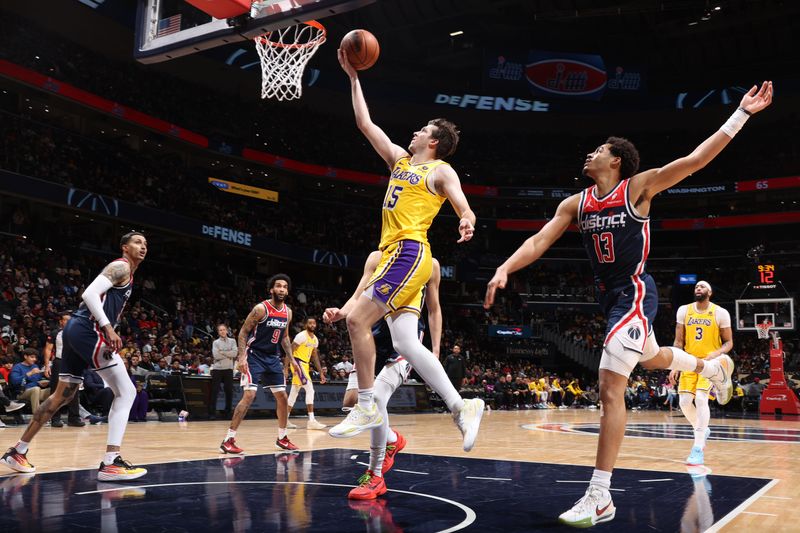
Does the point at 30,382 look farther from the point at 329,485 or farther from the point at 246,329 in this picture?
the point at 329,485

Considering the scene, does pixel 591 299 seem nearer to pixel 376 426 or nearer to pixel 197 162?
pixel 197 162

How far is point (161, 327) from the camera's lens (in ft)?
68.0

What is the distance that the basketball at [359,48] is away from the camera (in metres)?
5.12

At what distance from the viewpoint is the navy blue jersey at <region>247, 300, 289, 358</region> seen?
8.53m

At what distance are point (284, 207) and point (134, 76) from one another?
8.41 m

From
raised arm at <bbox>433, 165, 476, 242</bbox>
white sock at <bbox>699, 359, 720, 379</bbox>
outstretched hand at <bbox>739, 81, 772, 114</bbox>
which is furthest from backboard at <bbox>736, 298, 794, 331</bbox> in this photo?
raised arm at <bbox>433, 165, 476, 242</bbox>

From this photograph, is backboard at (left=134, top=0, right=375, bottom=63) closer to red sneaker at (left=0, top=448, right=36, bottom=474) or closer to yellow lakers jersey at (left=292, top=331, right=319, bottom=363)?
red sneaker at (left=0, top=448, right=36, bottom=474)

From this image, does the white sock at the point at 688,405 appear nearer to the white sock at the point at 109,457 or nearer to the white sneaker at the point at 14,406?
the white sock at the point at 109,457

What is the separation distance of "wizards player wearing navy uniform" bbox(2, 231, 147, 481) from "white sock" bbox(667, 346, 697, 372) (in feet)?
13.5

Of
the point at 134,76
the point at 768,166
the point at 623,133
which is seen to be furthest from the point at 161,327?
the point at 768,166

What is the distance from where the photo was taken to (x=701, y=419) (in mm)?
7105

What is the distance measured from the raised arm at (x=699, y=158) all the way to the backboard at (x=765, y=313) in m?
16.6

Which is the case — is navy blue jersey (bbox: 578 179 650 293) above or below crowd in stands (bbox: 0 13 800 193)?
below

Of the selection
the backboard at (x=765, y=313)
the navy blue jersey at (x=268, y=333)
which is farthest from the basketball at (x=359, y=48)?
the backboard at (x=765, y=313)
